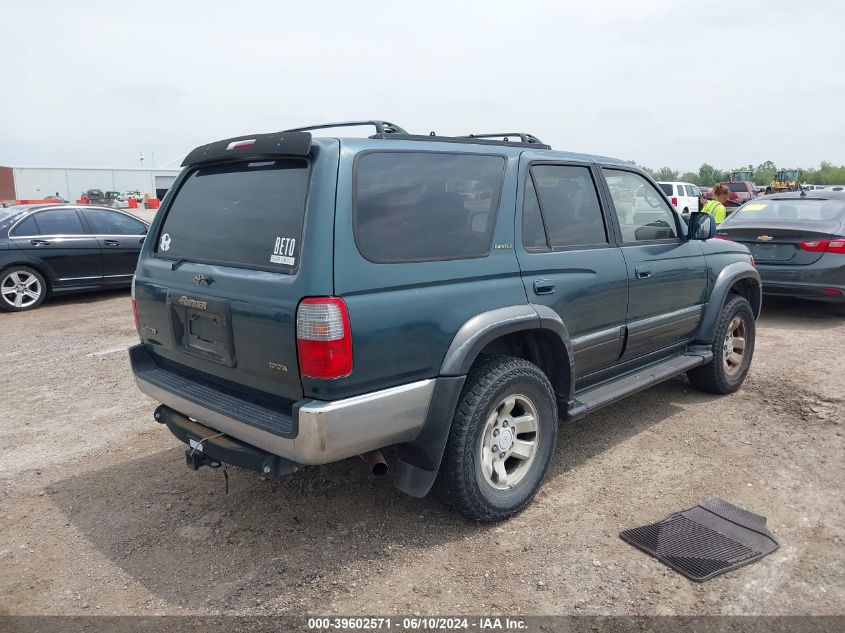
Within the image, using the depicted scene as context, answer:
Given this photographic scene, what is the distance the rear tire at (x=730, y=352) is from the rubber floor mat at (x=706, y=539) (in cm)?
180

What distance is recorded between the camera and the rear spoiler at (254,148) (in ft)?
9.32

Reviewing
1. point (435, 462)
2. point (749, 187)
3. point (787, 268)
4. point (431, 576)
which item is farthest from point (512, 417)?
point (749, 187)

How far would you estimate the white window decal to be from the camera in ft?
9.07

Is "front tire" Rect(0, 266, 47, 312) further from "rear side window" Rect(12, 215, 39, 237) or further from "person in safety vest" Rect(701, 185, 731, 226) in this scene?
"person in safety vest" Rect(701, 185, 731, 226)

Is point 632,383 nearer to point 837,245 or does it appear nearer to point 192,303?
point 192,303

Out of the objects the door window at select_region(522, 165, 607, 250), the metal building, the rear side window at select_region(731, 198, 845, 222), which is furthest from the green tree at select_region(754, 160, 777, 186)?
the door window at select_region(522, 165, 607, 250)

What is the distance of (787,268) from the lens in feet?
25.5

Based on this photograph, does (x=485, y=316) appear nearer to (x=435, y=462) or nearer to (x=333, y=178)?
(x=435, y=462)

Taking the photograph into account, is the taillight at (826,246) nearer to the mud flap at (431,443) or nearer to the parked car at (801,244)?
the parked car at (801,244)

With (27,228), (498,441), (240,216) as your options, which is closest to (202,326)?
(240,216)

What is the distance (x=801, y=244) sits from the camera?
7707mm

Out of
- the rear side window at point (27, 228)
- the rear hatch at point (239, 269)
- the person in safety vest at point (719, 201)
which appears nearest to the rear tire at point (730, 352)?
the rear hatch at point (239, 269)

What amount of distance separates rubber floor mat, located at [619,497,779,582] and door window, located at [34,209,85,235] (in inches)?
368

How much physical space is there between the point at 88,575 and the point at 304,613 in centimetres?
110
